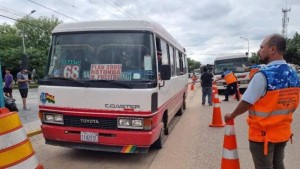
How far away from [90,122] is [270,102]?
3393mm

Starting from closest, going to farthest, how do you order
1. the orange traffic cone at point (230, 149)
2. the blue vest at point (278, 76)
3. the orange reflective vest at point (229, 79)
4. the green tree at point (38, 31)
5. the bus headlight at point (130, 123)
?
1. the blue vest at point (278, 76)
2. the orange traffic cone at point (230, 149)
3. the bus headlight at point (130, 123)
4. the orange reflective vest at point (229, 79)
5. the green tree at point (38, 31)

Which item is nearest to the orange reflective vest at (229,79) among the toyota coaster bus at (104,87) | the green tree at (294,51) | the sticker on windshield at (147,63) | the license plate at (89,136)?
the toyota coaster bus at (104,87)

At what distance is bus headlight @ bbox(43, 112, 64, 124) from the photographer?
6.02 metres

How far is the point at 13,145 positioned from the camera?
11.6 ft

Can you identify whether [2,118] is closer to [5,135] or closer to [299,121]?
[5,135]

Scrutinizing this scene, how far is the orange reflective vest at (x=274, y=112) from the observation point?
328 cm

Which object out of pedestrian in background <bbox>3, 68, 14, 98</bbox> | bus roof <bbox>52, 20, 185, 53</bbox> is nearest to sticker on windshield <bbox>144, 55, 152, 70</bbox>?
bus roof <bbox>52, 20, 185, 53</bbox>

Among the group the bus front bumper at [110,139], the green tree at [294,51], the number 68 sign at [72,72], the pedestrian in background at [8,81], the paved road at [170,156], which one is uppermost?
the green tree at [294,51]

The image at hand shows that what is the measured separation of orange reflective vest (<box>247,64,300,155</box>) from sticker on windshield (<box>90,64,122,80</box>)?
2.95 meters

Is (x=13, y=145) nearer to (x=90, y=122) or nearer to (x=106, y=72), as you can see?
(x=90, y=122)

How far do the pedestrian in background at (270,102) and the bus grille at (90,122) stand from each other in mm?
2746

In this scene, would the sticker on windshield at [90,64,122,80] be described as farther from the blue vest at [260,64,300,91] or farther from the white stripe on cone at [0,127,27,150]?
the blue vest at [260,64,300,91]

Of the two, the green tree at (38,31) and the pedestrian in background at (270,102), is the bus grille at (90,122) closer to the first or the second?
the pedestrian in background at (270,102)

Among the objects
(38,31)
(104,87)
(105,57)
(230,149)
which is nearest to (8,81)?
(105,57)
